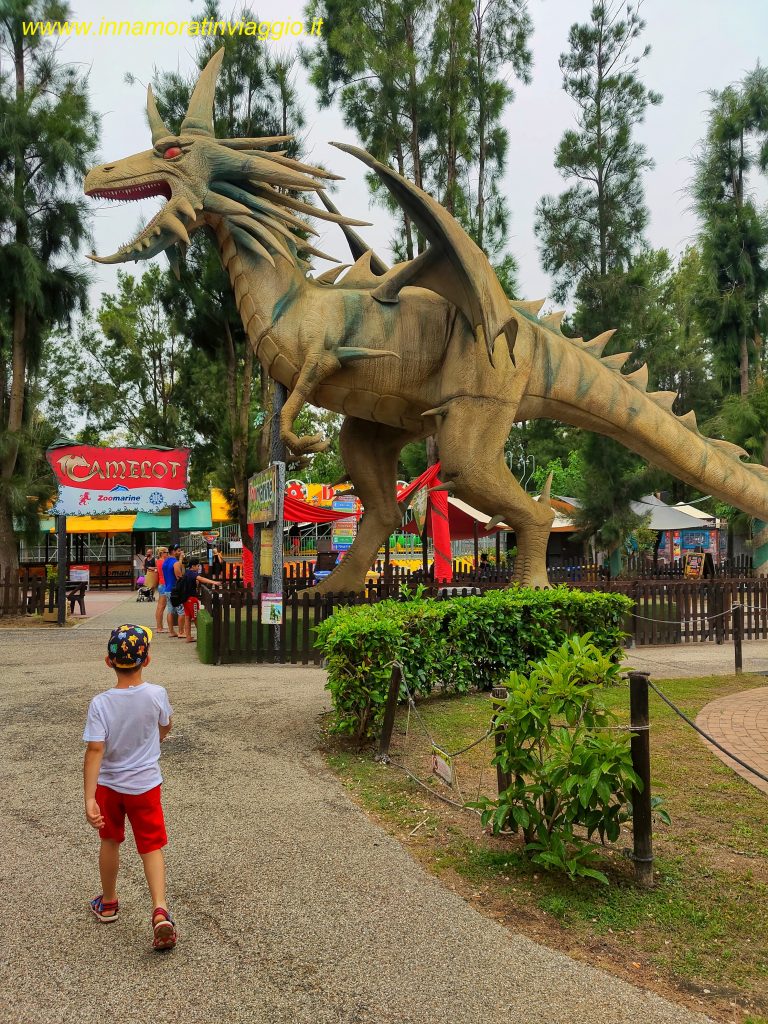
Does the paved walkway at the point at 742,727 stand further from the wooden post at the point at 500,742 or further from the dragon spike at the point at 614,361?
the dragon spike at the point at 614,361

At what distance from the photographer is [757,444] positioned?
17.3 m

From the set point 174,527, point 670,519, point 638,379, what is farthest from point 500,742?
point 670,519

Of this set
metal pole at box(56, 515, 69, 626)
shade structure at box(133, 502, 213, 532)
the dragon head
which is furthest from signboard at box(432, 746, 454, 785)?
shade structure at box(133, 502, 213, 532)

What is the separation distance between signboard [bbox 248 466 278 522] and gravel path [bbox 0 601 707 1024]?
4.33m

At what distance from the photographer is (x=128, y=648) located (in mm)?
2859

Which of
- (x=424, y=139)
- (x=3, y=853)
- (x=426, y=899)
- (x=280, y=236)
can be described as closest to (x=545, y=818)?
(x=426, y=899)

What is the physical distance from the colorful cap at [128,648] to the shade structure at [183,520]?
85.1 ft

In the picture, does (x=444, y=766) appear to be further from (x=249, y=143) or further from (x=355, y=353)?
(x=249, y=143)

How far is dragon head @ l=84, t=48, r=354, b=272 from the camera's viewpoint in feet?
27.2

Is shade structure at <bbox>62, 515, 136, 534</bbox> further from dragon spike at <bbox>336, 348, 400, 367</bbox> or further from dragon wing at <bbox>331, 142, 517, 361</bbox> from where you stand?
dragon wing at <bbox>331, 142, 517, 361</bbox>

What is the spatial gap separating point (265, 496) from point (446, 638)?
350 centimetres

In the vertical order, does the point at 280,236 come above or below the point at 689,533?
above

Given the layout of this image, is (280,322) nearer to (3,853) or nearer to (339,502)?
(3,853)

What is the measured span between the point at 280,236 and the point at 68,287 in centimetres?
951
